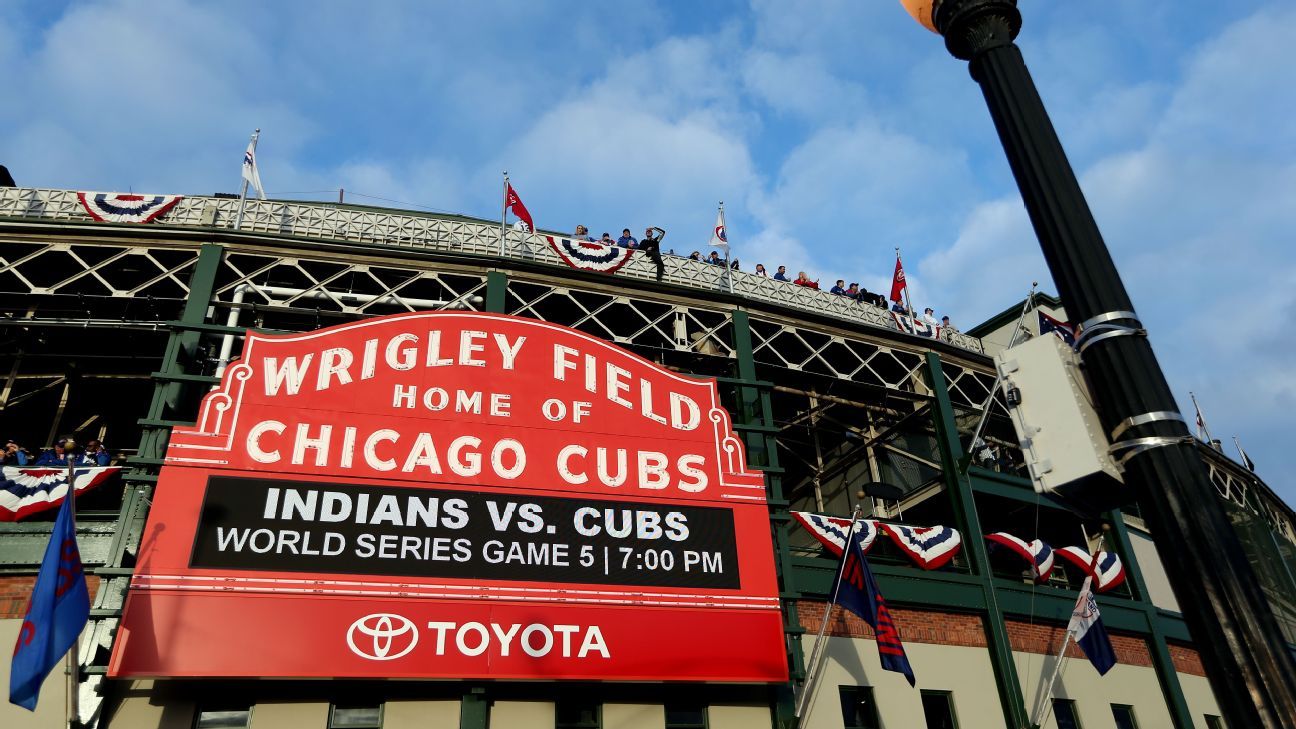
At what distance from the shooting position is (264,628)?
545 inches

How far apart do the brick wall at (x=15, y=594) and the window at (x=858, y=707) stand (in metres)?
13.0

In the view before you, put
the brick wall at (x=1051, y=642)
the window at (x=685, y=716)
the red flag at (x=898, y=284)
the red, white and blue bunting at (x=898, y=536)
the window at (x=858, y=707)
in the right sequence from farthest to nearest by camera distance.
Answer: the red flag at (x=898, y=284) < the brick wall at (x=1051, y=642) < the red, white and blue bunting at (x=898, y=536) < the window at (x=858, y=707) < the window at (x=685, y=716)

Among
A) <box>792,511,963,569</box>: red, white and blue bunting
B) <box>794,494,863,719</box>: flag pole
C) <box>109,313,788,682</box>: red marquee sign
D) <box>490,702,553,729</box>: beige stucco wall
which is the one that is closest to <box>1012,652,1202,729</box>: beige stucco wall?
<box>792,511,963,569</box>: red, white and blue bunting

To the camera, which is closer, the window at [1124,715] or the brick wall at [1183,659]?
the window at [1124,715]

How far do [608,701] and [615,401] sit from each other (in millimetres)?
5321

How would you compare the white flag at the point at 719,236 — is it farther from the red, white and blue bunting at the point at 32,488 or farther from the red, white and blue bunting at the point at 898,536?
the red, white and blue bunting at the point at 32,488

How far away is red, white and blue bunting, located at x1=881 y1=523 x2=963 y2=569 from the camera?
1941cm

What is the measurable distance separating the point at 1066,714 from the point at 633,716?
10.4 metres

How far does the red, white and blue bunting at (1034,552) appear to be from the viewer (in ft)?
68.0

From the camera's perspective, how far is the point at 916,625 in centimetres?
1903

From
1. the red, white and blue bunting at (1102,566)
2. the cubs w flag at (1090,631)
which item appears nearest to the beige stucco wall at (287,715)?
the cubs w flag at (1090,631)

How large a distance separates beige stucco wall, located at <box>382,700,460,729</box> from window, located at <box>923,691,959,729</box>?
922cm

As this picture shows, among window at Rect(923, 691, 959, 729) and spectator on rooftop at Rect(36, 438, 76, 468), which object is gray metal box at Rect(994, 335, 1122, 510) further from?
window at Rect(923, 691, 959, 729)

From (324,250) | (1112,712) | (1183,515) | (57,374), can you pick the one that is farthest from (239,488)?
(1112,712)
